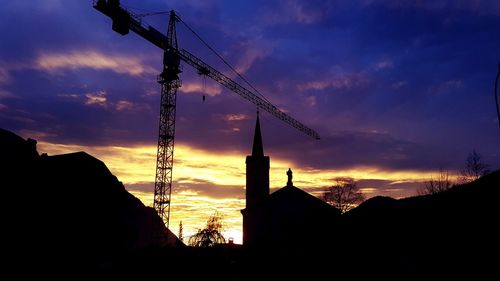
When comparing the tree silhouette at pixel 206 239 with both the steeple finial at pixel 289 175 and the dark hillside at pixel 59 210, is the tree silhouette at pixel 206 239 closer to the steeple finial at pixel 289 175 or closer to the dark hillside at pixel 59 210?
the dark hillside at pixel 59 210

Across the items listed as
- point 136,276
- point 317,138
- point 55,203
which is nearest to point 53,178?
point 55,203

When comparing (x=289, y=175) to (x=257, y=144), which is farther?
(x=257, y=144)

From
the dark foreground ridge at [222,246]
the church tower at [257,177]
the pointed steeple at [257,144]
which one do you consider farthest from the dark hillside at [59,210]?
the pointed steeple at [257,144]

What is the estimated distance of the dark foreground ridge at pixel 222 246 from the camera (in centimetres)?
1437

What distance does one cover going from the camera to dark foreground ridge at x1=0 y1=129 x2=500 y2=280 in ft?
47.1

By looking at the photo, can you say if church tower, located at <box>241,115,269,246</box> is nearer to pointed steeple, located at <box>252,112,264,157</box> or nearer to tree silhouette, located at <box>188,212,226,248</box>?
pointed steeple, located at <box>252,112,264,157</box>

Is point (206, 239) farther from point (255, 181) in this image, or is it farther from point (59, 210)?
point (255, 181)

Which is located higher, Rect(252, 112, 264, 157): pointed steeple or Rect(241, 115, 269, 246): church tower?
Rect(252, 112, 264, 157): pointed steeple

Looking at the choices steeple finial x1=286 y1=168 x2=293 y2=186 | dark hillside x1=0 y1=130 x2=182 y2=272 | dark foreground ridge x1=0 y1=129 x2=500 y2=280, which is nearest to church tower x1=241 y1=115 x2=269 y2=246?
steeple finial x1=286 y1=168 x2=293 y2=186

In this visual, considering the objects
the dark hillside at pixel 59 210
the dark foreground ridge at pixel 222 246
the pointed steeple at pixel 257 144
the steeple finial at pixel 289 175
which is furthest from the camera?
the pointed steeple at pixel 257 144

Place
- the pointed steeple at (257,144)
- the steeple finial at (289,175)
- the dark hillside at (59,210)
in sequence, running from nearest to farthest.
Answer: the dark hillside at (59,210) < the steeple finial at (289,175) < the pointed steeple at (257,144)

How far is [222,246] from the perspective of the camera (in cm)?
2222

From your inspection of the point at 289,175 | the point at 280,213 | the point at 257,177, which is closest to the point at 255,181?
the point at 257,177

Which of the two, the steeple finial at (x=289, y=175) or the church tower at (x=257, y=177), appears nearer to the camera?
the steeple finial at (x=289, y=175)
